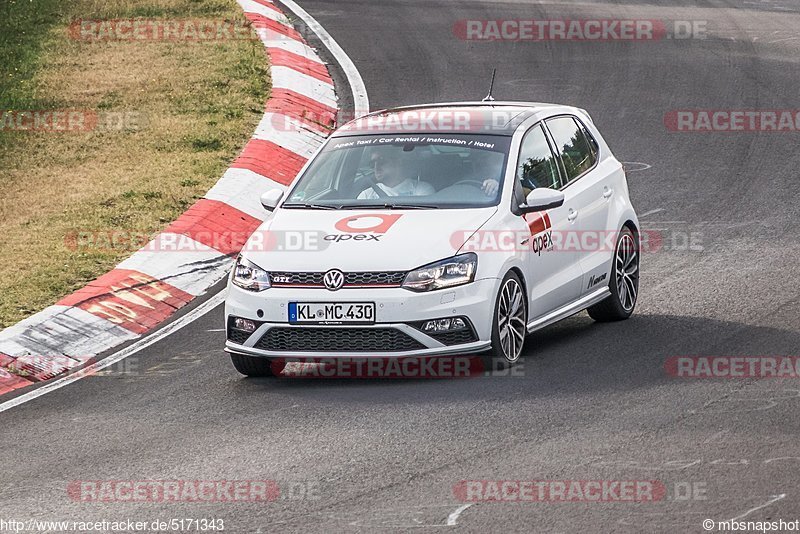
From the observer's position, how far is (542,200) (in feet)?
34.4

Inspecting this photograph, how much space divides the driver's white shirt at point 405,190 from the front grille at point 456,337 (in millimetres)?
1307

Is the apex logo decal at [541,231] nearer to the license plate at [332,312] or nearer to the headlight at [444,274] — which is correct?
the headlight at [444,274]

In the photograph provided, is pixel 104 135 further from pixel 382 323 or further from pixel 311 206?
pixel 382 323

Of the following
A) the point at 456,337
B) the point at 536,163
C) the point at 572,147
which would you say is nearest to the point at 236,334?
the point at 456,337

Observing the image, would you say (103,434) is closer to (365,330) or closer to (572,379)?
(365,330)

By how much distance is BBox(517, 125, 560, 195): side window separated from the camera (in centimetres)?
1101

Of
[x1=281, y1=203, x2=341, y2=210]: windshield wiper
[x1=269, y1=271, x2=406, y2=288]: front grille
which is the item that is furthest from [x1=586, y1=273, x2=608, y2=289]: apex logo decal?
[x1=269, y1=271, x2=406, y2=288]: front grille

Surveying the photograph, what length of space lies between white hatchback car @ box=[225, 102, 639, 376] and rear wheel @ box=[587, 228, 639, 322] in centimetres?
1

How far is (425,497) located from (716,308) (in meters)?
5.06

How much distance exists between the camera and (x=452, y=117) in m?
11.6

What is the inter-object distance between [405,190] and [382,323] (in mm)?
1433

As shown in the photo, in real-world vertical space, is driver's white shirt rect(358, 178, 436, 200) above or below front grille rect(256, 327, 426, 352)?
above

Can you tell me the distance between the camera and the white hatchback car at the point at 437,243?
9.84 meters

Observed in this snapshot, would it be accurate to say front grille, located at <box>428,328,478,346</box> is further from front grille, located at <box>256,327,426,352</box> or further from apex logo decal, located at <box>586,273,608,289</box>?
apex logo decal, located at <box>586,273,608,289</box>
